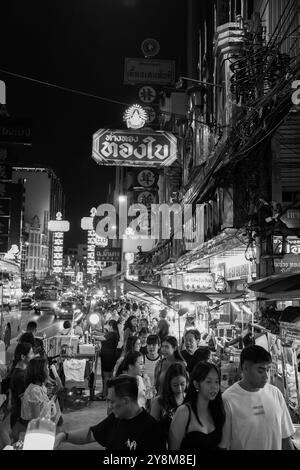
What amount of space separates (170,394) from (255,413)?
1.34 meters

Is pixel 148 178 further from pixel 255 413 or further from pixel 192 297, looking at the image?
pixel 255 413

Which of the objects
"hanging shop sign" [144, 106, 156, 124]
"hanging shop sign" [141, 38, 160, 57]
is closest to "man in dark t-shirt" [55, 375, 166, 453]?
"hanging shop sign" [144, 106, 156, 124]

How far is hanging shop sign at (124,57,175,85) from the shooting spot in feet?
102

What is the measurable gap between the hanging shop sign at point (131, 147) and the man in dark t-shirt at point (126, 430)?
14.3 m

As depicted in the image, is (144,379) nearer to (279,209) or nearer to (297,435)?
(297,435)

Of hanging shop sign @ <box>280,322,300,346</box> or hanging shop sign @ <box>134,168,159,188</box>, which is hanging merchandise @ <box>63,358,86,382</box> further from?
hanging shop sign @ <box>134,168,159,188</box>

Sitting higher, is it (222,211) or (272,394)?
(222,211)

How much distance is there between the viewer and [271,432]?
162 inches

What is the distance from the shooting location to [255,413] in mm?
4148

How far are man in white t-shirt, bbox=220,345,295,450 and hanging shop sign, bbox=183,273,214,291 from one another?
17646 mm

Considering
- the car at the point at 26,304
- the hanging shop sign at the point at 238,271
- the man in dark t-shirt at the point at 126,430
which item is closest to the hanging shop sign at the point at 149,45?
the hanging shop sign at the point at 238,271

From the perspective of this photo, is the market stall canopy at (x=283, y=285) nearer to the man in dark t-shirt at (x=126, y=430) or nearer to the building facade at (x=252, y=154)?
the building facade at (x=252, y=154)
